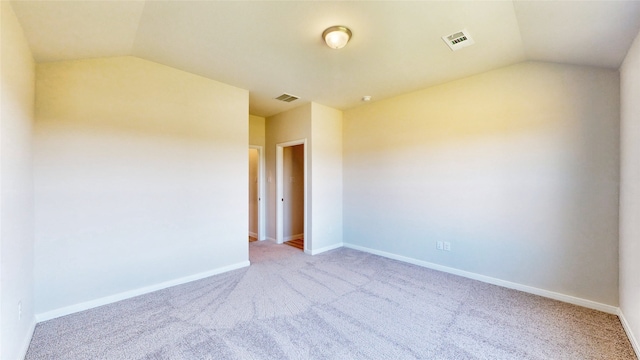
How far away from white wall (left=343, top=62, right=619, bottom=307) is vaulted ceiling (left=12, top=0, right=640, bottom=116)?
328 millimetres

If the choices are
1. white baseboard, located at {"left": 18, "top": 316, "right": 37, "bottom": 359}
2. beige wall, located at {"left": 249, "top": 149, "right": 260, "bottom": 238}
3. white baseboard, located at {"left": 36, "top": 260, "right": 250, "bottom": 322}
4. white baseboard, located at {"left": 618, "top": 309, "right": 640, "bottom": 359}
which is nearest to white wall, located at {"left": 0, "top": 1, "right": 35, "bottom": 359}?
white baseboard, located at {"left": 18, "top": 316, "right": 37, "bottom": 359}

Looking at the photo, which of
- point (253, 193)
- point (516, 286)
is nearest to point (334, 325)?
point (516, 286)

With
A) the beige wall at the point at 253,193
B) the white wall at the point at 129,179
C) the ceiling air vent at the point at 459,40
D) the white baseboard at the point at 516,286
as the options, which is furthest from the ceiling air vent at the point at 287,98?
the white baseboard at the point at 516,286

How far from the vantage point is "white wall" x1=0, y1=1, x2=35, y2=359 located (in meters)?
1.61

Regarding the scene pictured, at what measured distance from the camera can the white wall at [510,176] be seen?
256 cm

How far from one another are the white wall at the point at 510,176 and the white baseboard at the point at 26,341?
162 inches

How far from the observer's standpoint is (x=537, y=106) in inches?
114

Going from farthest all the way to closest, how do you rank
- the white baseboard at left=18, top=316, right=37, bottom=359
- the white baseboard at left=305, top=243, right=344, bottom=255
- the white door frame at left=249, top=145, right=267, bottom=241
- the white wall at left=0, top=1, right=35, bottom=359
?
the white door frame at left=249, top=145, right=267, bottom=241 → the white baseboard at left=305, top=243, right=344, bottom=255 → the white baseboard at left=18, top=316, right=37, bottom=359 → the white wall at left=0, top=1, right=35, bottom=359

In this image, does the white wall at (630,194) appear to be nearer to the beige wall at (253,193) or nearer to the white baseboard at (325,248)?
the white baseboard at (325,248)

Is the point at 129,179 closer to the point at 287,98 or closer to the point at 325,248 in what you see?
the point at 287,98

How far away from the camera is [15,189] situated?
1.83 m

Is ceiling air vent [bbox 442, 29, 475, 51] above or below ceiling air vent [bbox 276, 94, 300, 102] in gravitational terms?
above

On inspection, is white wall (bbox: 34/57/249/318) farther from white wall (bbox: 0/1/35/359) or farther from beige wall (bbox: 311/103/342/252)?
beige wall (bbox: 311/103/342/252)

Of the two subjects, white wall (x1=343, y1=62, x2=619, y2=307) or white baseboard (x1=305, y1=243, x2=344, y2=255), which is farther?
white baseboard (x1=305, y1=243, x2=344, y2=255)
